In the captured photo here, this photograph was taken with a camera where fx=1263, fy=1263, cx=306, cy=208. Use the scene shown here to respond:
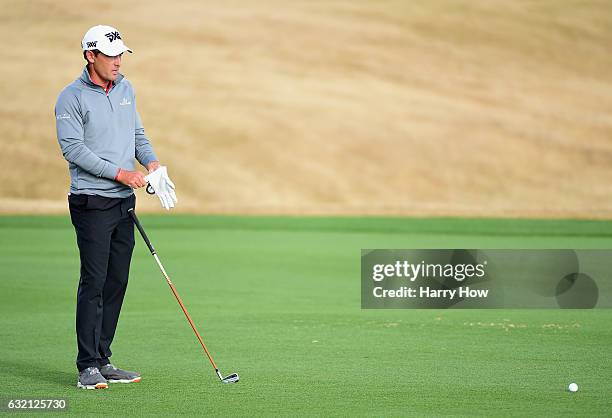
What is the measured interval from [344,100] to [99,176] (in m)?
40.2

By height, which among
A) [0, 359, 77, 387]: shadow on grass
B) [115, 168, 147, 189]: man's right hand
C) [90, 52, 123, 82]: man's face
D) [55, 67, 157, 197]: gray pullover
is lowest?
[0, 359, 77, 387]: shadow on grass

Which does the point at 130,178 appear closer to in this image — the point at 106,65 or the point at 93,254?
the point at 93,254

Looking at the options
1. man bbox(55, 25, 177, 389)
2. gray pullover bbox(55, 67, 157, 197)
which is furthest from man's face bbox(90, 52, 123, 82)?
gray pullover bbox(55, 67, 157, 197)

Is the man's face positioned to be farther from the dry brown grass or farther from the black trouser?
the dry brown grass

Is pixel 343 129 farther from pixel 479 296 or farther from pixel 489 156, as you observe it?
pixel 479 296

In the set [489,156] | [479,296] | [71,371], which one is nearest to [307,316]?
[479,296]

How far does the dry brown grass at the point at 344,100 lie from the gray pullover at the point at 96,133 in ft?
73.3

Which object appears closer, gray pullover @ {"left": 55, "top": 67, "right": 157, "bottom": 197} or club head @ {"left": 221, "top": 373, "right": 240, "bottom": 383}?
gray pullover @ {"left": 55, "top": 67, "right": 157, "bottom": 197}

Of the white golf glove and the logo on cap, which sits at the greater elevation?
the logo on cap

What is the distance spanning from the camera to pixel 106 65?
772 cm

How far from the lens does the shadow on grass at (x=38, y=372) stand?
812 centimetres

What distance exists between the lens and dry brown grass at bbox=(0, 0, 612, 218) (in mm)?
40594

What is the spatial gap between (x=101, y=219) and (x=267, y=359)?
1791mm

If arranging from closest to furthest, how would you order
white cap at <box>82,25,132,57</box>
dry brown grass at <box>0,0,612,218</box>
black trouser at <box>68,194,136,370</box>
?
white cap at <box>82,25,132,57</box>
black trouser at <box>68,194,136,370</box>
dry brown grass at <box>0,0,612,218</box>
